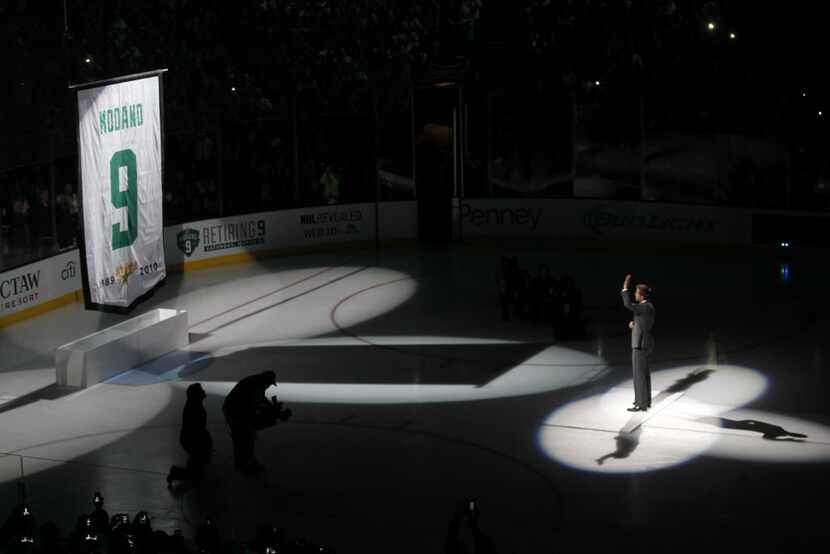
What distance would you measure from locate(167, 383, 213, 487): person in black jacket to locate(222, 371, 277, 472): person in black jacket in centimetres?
28

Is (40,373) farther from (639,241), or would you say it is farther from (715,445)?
(639,241)

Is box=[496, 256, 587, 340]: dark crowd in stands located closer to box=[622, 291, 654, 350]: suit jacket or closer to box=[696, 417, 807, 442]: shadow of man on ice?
box=[622, 291, 654, 350]: suit jacket

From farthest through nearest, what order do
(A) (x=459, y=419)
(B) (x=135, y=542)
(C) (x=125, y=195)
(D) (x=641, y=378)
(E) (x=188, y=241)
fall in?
1. (E) (x=188, y=241)
2. (C) (x=125, y=195)
3. (A) (x=459, y=419)
4. (D) (x=641, y=378)
5. (B) (x=135, y=542)

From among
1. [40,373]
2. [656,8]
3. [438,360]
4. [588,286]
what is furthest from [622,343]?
[656,8]

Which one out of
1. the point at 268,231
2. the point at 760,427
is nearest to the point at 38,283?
the point at 268,231

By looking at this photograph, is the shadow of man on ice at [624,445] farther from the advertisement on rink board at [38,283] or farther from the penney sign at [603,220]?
the penney sign at [603,220]

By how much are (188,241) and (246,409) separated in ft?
45.3

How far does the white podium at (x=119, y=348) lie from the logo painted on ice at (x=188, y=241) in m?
6.64

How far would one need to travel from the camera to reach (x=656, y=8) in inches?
1163

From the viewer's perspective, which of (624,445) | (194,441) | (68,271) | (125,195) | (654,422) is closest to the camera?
(194,441)

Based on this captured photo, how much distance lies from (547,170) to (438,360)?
37.6 feet

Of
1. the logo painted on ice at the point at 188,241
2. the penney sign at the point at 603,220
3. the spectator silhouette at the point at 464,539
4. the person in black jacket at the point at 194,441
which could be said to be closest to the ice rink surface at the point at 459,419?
the person in black jacket at the point at 194,441

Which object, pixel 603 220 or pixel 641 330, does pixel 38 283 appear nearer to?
pixel 641 330

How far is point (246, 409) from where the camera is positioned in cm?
1251
